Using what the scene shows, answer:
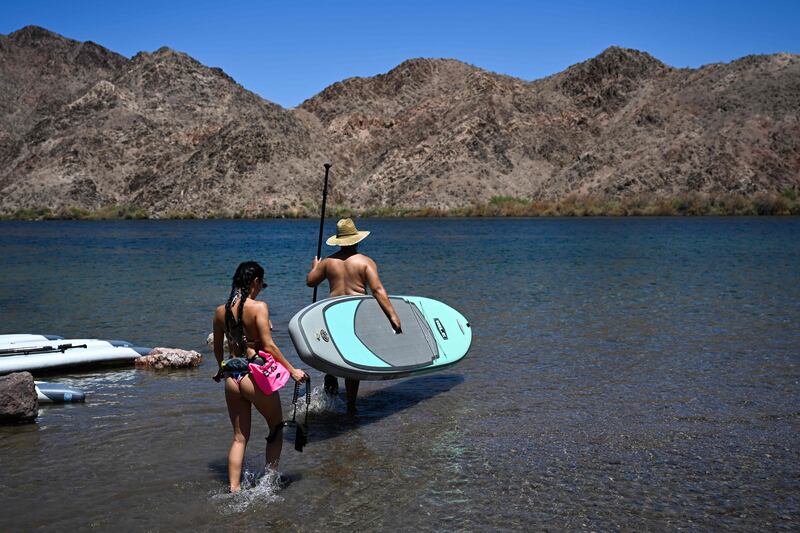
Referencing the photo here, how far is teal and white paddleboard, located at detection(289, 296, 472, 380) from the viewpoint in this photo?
805 cm

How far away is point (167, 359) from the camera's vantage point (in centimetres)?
1177

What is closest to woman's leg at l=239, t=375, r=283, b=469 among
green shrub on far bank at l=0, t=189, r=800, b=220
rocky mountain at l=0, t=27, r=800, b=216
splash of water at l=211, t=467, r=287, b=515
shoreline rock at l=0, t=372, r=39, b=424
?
splash of water at l=211, t=467, r=287, b=515

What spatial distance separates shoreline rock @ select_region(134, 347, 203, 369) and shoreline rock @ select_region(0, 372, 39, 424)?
123 inches

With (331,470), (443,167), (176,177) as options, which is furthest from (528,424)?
(176,177)

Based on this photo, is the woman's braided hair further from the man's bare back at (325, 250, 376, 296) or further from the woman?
the man's bare back at (325, 250, 376, 296)

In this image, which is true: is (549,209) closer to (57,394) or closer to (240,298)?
(57,394)

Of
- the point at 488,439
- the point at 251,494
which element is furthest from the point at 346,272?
the point at 251,494

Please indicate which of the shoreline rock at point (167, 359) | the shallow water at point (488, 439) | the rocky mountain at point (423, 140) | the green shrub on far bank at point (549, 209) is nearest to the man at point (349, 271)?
the shallow water at point (488, 439)

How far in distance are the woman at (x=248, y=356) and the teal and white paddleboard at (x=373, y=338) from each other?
65.8 inches

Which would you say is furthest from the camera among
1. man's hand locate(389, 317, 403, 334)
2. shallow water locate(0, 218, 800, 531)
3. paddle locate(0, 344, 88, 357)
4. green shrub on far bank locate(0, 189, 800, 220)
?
green shrub on far bank locate(0, 189, 800, 220)

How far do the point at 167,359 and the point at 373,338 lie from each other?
14.4ft

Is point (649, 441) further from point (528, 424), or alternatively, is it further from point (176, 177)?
point (176, 177)

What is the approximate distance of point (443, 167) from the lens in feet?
372

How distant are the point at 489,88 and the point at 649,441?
403ft
